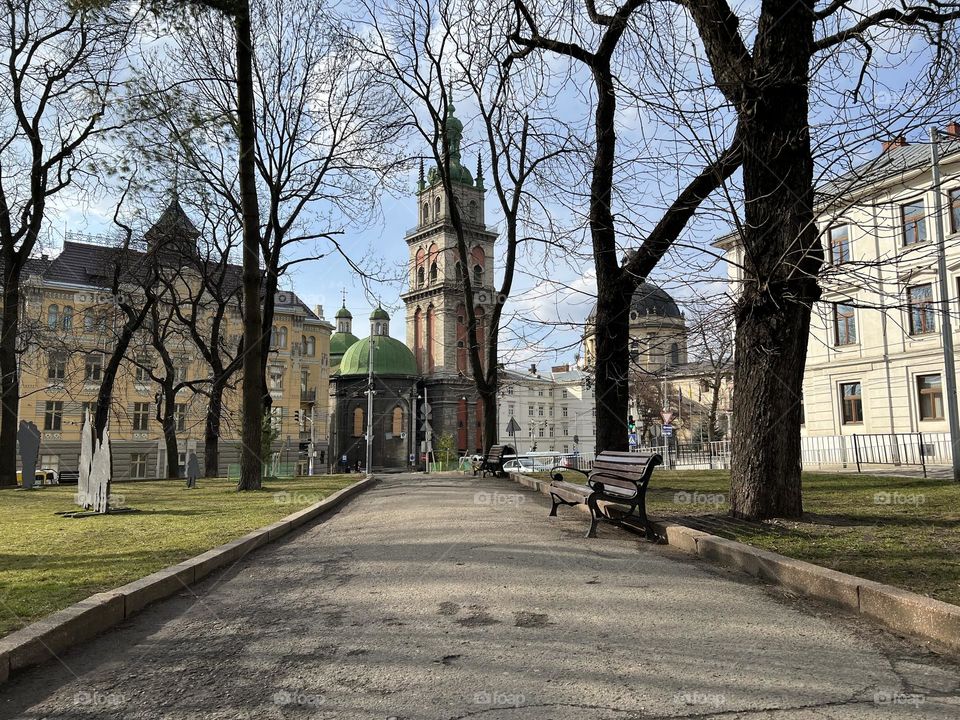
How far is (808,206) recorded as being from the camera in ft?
24.5

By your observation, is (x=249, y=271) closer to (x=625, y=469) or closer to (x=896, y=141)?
(x=625, y=469)

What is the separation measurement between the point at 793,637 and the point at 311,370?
206ft

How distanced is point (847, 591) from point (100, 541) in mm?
7334

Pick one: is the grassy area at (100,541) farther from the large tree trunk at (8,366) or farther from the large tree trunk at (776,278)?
the large tree trunk at (8,366)

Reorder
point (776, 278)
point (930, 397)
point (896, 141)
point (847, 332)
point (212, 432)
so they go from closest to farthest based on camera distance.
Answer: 1. point (896, 141)
2. point (776, 278)
3. point (212, 432)
4. point (930, 397)
5. point (847, 332)

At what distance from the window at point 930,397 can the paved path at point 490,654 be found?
27.2 metres

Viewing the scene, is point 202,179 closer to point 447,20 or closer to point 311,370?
point 447,20

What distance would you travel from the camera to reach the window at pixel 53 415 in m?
48.5

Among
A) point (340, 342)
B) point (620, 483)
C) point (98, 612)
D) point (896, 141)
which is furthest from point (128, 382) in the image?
point (896, 141)

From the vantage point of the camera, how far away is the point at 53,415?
160 ft

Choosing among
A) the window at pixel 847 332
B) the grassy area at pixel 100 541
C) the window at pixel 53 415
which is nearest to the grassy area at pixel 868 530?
the grassy area at pixel 100 541

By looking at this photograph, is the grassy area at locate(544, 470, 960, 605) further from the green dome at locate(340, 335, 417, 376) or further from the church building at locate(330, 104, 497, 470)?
the green dome at locate(340, 335, 417, 376)

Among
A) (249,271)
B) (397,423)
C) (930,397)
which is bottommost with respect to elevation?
(397,423)

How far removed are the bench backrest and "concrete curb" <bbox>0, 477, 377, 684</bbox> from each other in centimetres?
416
